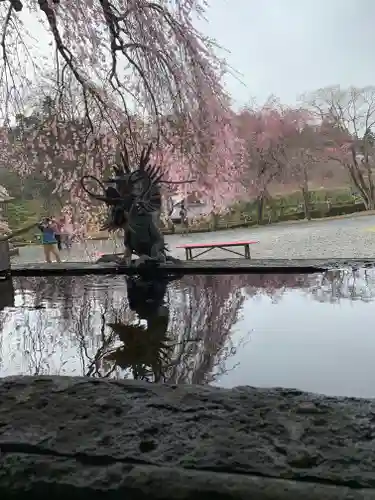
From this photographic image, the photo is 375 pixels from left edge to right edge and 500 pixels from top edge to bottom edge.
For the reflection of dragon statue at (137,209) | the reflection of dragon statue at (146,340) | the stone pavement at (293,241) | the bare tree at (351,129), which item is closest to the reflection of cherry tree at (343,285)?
the reflection of dragon statue at (146,340)

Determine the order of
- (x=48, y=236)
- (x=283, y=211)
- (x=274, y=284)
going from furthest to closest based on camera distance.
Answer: (x=283, y=211)
(x=48, y=236)
(x=274, y=284)

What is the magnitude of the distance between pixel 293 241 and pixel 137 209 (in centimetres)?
423

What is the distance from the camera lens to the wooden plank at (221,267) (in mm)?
3381

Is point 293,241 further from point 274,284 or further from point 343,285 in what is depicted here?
point 343,285

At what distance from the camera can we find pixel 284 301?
2.53 m

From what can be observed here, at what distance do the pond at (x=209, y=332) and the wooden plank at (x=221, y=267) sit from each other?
0.16m

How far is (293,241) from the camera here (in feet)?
24.0

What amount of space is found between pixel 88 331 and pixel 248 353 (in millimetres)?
783

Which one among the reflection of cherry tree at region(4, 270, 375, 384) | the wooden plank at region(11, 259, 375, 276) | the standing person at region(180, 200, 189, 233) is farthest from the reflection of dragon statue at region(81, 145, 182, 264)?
the standing person at region(180, 200, 189, 233)

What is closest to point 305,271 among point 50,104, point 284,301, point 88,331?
point 284,301

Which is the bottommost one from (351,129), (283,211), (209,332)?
(209,332)

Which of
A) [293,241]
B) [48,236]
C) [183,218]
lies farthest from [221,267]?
[183,218]

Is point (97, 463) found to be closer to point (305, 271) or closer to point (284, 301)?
point (284, 301)

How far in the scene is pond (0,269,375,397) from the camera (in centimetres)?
150
